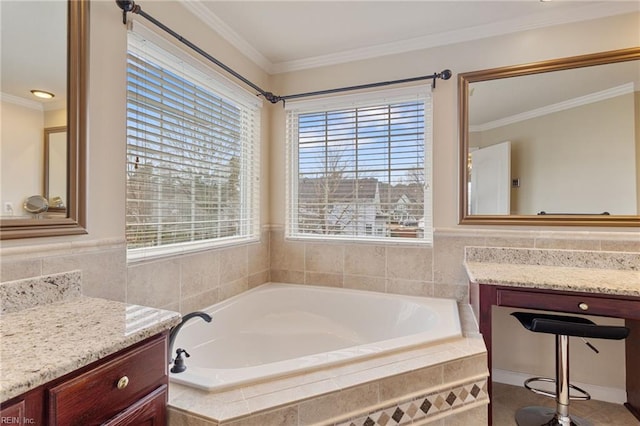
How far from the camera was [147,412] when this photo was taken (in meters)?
0.96

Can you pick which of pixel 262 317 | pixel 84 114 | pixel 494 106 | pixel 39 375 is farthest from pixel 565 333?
pixel 84 114

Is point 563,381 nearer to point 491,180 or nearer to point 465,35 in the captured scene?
point 491,180

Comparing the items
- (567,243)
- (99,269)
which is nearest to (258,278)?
(99,269)

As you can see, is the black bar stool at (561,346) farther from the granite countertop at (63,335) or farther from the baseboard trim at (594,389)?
the granite countertop at (63,335)

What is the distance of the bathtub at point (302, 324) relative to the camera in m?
1.85

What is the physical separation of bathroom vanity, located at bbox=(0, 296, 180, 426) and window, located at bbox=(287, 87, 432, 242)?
1.70 m

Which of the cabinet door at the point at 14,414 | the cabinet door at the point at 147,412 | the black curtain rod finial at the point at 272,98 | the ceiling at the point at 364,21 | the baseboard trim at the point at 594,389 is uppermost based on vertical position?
the ceiling at the point at 364,21

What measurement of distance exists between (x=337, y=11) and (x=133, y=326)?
2.02 meters

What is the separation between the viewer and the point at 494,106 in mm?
2193

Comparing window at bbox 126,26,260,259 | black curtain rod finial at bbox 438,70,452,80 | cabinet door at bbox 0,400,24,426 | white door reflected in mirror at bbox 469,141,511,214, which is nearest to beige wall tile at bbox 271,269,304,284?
window at bbox 126,26,260,259

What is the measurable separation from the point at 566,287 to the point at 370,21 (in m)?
1.92

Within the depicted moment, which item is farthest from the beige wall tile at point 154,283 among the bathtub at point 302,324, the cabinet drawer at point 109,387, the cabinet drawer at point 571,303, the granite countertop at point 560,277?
the cabinet drawer at point 571,303

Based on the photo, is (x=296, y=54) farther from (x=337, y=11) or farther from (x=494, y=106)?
(x=494, y=106)

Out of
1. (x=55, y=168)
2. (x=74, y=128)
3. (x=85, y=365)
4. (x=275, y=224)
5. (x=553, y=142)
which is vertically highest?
(x=553, y=142)
